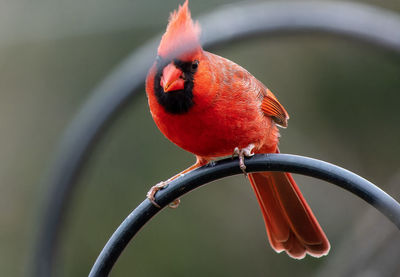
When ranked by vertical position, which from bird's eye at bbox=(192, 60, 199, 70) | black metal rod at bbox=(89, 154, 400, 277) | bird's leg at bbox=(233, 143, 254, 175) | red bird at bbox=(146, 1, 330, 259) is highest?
bird's eye at bbox=(192, 60, 199, 70)

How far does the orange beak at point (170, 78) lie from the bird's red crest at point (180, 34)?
0.05m

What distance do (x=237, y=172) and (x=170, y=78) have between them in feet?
1.40

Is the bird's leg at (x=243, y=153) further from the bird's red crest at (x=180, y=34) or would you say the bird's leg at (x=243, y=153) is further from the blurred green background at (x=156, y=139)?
the blurred green background at (x=156, y=139)

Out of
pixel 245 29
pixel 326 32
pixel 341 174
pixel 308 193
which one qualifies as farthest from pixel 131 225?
pixel 308 193

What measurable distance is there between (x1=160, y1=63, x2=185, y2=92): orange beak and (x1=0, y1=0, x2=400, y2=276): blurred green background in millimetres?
3118

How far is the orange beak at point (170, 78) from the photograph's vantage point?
85.4 inches

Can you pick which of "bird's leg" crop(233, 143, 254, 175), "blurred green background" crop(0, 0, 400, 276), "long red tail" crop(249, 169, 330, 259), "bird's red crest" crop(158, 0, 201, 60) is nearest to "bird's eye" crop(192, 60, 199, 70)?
"bird's red crest" crop(158, 0, 201, 60)

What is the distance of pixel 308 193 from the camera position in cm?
577

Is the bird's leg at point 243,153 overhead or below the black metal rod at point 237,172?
overhead

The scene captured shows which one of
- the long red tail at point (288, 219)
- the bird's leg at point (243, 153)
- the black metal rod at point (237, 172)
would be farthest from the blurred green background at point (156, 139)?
the black metal rod at point (237, 172)

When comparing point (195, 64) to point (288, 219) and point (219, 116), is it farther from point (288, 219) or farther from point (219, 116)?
point (288, 219)

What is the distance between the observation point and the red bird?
217 centimetres

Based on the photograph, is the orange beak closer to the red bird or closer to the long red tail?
the red bird

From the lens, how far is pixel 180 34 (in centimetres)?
207
